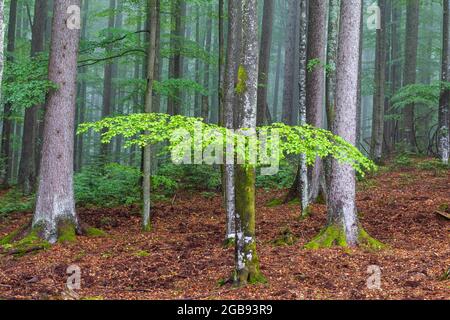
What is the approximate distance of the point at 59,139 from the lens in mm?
10477

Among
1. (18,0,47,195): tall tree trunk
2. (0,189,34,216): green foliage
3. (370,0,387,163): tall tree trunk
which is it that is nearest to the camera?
(0,189,34,216): green foliage

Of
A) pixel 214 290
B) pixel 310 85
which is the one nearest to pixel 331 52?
pixel 310 85

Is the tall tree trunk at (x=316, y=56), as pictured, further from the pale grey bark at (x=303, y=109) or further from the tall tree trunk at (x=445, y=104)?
the tall tree trunk at (x=445, y=104)

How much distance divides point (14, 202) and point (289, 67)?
15.1 m

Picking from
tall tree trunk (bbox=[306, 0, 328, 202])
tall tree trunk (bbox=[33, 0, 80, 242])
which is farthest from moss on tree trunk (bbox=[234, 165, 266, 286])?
tall tree trunk (bbox=[306, 0, 328, 202])

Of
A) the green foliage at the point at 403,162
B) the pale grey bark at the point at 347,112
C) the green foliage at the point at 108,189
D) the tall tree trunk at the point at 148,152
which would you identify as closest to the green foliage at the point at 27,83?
the tall tree trunk at the point at 148,152

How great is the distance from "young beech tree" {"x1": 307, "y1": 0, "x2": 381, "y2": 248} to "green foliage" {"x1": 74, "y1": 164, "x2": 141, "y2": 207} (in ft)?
22.6

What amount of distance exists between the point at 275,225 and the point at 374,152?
34.4ft

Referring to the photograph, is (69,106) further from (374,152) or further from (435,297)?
(374,152)

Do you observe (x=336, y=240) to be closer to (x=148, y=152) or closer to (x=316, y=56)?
(x=148, y=152)

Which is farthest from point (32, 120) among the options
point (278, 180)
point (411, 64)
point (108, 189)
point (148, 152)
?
point (411, 64)

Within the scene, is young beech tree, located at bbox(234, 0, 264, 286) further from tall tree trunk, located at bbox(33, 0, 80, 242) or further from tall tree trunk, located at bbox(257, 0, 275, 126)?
tall tree trunk, located at bbox(257, 0, 275, 126)

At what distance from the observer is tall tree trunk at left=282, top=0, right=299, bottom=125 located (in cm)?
2267

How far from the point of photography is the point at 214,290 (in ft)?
21.8
